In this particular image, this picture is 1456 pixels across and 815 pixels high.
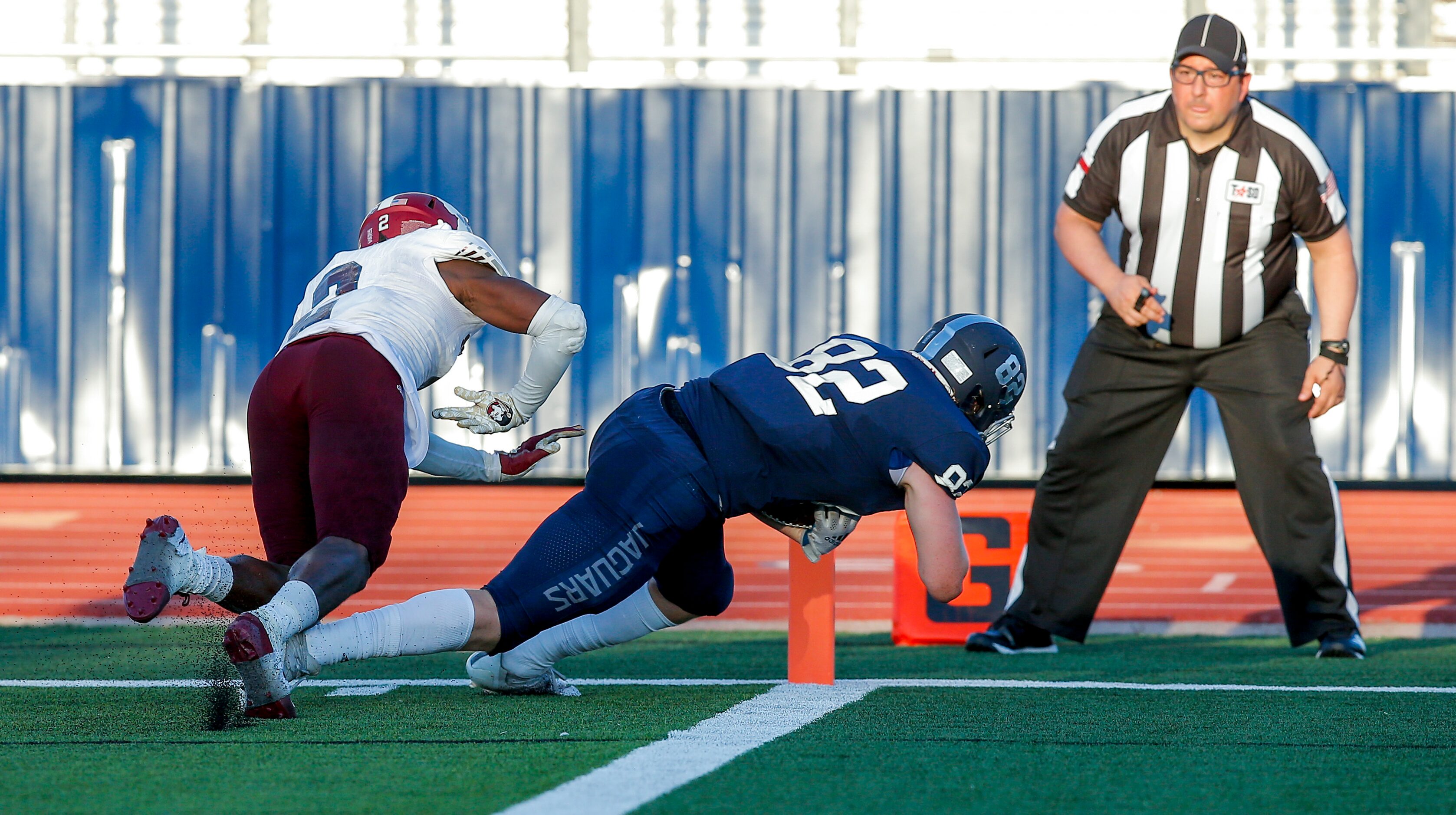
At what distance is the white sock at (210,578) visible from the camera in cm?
297

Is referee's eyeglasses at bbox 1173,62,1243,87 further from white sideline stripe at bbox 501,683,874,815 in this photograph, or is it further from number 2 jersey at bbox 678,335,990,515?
white sideline stripe at bbox 501,683,874,815

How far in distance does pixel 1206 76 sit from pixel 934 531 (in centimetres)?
192

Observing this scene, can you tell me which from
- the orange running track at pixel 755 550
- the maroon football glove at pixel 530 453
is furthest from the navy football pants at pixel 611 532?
the orange running track at pixel 755 550

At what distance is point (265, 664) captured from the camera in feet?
9.23

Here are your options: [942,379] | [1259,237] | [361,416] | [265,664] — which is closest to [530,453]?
[361,416]

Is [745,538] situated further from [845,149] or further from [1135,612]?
[845,149]

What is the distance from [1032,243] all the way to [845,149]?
154cm

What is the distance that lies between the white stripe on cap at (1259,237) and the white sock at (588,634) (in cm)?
205

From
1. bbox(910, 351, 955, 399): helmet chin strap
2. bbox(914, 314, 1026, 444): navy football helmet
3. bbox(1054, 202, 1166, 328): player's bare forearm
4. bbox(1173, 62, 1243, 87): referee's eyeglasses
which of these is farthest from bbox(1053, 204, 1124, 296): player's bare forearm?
bbox(910, 351, 955, 399): helmet chin strap

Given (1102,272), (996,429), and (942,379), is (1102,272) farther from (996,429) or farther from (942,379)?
(942,379)

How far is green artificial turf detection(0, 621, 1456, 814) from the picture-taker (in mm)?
2195

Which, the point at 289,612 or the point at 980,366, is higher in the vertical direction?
the point at 980,366

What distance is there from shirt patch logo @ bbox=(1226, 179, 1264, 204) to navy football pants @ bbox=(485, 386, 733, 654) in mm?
2027

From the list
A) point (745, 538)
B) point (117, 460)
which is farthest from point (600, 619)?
point (117, 460)
